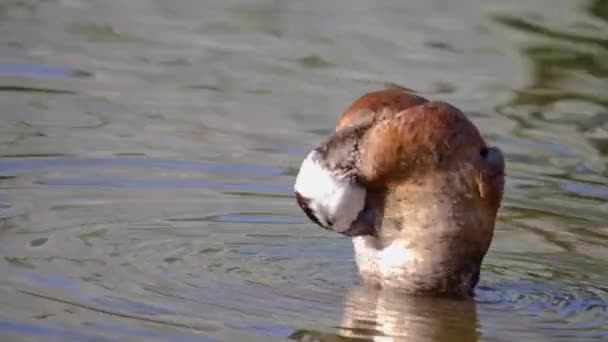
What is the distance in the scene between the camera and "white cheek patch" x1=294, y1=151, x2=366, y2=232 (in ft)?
16.3

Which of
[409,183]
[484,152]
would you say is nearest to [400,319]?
[409,183]

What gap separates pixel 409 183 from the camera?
5027 millimetres

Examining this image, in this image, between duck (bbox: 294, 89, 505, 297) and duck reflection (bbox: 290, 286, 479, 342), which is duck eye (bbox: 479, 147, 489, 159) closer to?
duck (bbox: 294, 89, 505, 297)

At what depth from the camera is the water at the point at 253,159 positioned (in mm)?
5125

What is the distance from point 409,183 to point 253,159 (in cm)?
237

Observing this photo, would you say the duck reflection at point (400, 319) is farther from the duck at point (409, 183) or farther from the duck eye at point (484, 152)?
the duck eye at point (484, 152)

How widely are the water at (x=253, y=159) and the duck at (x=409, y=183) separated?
8.9 inches

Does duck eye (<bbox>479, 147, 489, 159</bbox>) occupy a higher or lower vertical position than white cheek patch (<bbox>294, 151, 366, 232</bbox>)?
higher

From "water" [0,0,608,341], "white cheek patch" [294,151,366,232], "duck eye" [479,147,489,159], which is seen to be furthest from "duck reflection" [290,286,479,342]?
"duck eye" [479,147,489,159]

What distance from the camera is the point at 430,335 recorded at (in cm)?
503

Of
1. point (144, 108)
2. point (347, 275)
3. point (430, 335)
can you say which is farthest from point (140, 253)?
point (144, 108)

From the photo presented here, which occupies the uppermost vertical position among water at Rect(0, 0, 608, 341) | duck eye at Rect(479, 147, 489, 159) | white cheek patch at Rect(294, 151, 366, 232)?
duck eye at Rect(479, 147, 489, 159)

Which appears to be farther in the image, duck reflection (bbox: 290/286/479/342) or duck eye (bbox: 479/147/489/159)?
duck eye (bbox: 479/147/489/159)

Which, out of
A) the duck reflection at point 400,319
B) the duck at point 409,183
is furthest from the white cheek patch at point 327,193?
the duck reflection at point 400,319
